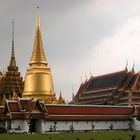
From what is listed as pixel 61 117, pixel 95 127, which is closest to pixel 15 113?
pixel 61 117

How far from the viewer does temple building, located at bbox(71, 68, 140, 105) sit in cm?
6638

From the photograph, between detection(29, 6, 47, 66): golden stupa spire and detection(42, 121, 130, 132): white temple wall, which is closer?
detection(42, 121, 130, 132): white temple wall

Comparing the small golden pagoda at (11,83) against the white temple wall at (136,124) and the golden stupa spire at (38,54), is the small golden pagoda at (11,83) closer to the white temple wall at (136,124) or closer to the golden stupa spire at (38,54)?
the golden stupa spire at (38,54)

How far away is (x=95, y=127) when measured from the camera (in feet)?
185

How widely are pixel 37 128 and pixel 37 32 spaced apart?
23.3 meters

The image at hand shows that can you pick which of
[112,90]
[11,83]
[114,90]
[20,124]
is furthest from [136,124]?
[11,83]

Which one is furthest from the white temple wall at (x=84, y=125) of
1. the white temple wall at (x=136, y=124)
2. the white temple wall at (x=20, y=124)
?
the white temple wall at (x=20, y=124)

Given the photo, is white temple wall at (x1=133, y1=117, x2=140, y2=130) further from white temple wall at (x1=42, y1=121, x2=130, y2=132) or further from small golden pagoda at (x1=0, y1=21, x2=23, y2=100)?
small golden pagoda at (x1=0, y1=21, x2=23, y2=100)

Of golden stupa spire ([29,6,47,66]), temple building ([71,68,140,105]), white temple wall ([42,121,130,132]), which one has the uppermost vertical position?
golden stupa spire ([29,6,47,66])

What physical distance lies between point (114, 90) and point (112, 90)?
2.21 ft

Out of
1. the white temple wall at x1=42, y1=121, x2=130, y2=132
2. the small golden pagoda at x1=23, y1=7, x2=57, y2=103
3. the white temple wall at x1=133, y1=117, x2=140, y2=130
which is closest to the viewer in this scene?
the white temple wall at x1=42, y1=121, x2=130, y2=132

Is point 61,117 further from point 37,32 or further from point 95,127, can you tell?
point 37,32

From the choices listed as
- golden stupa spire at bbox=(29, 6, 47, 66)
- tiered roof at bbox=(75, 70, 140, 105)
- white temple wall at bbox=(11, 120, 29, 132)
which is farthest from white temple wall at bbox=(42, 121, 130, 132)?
golden stupa spire at bbox=(29, 6, 47, 66)

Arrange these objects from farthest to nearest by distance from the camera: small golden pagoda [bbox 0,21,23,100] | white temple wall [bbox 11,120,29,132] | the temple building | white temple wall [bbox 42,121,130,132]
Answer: small golden pagoda [bbox 0,21,23,100], the temple building, white temple wall [bbox 42,121,130,132], white temple wall [bbox 11,120,29,132]
